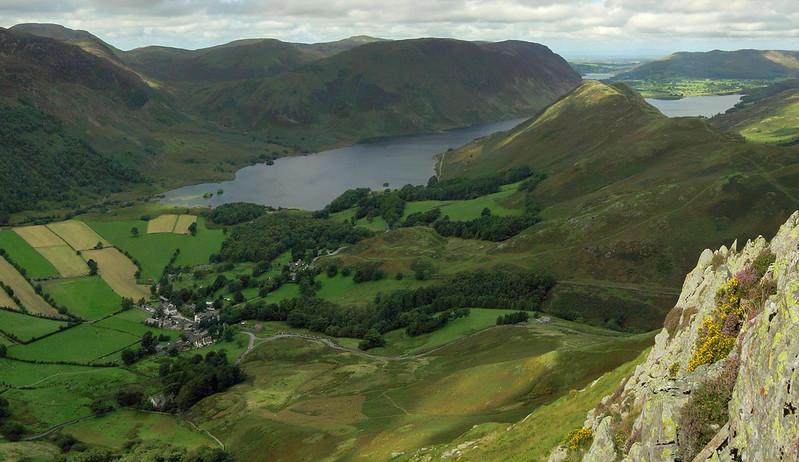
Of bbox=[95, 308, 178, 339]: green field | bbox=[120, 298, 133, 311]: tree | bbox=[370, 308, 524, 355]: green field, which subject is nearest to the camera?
bbox=[370, 308, 524, 355]: green field

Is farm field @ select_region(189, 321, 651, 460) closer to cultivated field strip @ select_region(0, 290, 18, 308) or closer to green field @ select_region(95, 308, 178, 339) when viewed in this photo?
green field @ select_region(95, 308, 178, 339)

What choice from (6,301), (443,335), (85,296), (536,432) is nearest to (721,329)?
(536,432)

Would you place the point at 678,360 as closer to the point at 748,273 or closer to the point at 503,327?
the point at 748,273

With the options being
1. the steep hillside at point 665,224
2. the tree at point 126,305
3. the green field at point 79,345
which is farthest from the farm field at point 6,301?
the steep hillside at point 665,224

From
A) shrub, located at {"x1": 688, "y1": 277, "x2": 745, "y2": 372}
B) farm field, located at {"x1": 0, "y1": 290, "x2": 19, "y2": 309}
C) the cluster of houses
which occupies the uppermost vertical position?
shrub, located at {"x1": 688, "y1": 277, "x2": 745, "y2": 372}

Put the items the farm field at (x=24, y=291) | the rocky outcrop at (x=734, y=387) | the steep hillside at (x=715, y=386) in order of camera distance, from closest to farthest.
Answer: the rocky outcrop at (x=734, y=387) < the steep hillside at (x=715, y=386) < the farm field at (x=24, y=291)

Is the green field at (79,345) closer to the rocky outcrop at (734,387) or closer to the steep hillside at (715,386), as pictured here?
the steep hillside at (715,386)

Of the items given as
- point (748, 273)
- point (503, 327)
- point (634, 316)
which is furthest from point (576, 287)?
point (748, 273)

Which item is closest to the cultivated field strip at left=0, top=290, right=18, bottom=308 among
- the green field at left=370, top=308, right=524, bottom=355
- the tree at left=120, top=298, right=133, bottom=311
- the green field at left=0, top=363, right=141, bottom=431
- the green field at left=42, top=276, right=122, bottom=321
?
the green field at left=42, top=276, right=122, bottom=321

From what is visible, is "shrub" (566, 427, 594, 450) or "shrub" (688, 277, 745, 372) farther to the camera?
"shrub" (566, 427, 594, 450)
